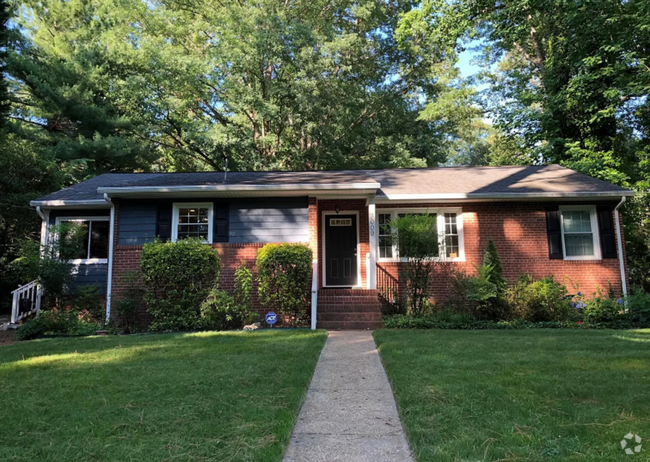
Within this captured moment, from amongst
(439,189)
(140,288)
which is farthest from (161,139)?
(439,189)

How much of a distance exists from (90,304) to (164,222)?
2.56 m

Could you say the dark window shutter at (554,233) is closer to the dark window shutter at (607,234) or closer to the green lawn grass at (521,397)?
the dark window shutter at (607,234)

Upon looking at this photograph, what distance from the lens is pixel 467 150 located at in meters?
40.2

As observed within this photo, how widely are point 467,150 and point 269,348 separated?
38505 millimetres

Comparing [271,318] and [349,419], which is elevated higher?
[271,318]

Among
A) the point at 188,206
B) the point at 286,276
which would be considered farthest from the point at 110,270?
the point at 286,276

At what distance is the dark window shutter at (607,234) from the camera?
10.0m

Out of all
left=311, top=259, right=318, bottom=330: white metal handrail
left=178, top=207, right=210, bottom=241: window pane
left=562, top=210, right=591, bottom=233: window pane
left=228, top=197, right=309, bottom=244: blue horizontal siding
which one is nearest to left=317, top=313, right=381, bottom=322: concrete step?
left=311, top=259, right=318, bottom=330: white metal handrail

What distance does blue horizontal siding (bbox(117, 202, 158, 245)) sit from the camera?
384 inches

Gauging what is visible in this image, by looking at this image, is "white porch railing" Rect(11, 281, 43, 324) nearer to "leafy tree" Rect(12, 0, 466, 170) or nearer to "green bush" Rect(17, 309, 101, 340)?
"green bush" Rect(17, 309, 101, 340)

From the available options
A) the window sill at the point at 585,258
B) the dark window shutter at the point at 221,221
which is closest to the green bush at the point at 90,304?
the dark window shutter at the point at 221,221

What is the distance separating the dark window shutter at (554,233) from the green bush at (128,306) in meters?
9.65

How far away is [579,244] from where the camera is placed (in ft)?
33.4

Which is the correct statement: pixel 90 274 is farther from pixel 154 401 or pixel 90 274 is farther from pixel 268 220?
pixel 154 401
